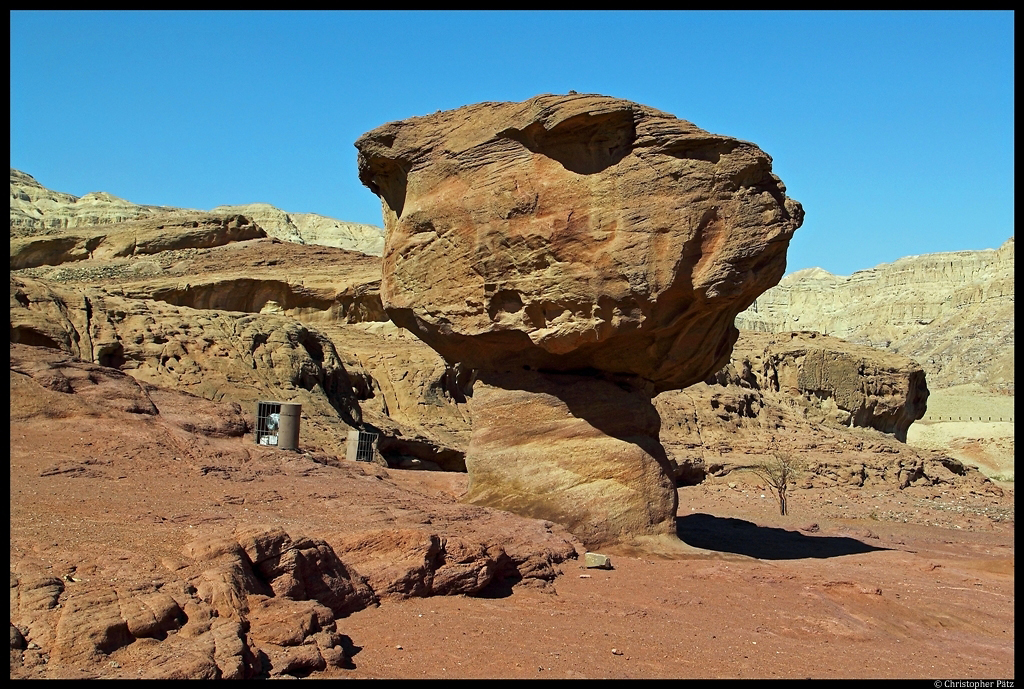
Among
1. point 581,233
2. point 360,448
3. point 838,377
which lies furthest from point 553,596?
point 838,377

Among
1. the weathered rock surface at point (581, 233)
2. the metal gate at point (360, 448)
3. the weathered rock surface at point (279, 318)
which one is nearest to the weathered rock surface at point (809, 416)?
the weathered rock surface at point (279, 318)

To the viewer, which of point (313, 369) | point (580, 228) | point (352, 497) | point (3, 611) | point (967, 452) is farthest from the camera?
point (967, 452)

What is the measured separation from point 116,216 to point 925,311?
7239 cm

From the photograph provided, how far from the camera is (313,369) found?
53.7ft

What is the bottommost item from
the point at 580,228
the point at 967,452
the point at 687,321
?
the point at 967,452

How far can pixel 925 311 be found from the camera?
296 ft

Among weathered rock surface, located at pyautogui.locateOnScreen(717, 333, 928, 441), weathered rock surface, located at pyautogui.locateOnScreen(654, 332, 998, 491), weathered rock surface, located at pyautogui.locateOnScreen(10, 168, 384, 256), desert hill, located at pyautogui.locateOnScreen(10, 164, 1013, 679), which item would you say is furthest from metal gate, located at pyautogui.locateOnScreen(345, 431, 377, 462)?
weathered rock surface, located at pyautogui.locateOnScreen(10, 168, 384, 256)

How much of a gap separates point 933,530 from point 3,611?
43.0 feet

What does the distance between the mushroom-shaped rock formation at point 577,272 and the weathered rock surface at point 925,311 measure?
5726 cm

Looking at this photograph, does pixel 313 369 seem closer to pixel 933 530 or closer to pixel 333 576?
pixel 933 530

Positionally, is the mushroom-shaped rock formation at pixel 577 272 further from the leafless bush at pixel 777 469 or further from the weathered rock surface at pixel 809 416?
the leafless bush at pixel 777 469

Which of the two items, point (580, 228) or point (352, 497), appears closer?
point (352, 497)

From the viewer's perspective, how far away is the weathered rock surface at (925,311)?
229 feet

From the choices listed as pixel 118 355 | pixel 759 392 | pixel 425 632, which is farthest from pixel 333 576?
pixel 759 392
